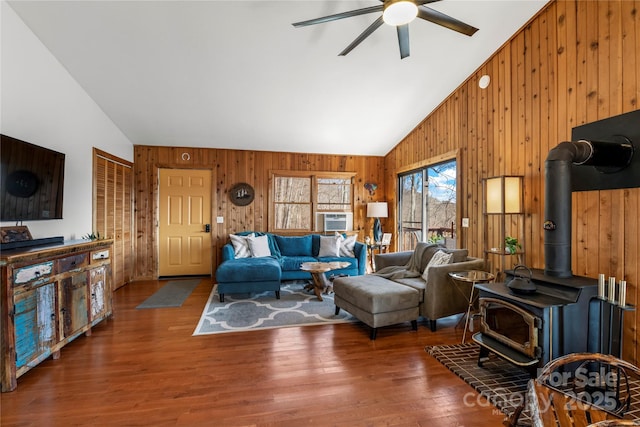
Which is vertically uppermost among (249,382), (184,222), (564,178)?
(564,178)

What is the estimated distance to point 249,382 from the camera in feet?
7.15

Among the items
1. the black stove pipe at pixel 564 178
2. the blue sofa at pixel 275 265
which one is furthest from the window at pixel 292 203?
the black stove pipe at pixel 564 178

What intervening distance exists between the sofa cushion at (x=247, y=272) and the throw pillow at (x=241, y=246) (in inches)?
26.7

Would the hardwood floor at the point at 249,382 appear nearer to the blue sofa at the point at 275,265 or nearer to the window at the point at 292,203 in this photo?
the blue sofa at the point at 275,265

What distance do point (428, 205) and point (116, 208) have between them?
505cm

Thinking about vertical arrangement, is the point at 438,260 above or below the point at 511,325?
above

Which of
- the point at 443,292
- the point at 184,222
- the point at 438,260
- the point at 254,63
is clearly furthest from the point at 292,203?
the point at 443,292

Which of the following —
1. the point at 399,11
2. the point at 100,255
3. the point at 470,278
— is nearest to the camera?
the point at 399,11

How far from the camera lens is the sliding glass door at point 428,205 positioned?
175 inches

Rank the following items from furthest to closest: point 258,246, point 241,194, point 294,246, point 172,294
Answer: point 241,194 → point 294,246 → point 258,246 → point 172,294

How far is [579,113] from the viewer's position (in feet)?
8.65

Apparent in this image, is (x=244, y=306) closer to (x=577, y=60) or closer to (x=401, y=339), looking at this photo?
(x=401, y=339)

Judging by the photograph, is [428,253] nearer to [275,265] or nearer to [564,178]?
[564,178]

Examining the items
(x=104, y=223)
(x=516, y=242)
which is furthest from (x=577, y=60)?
(x=104, y=223)
